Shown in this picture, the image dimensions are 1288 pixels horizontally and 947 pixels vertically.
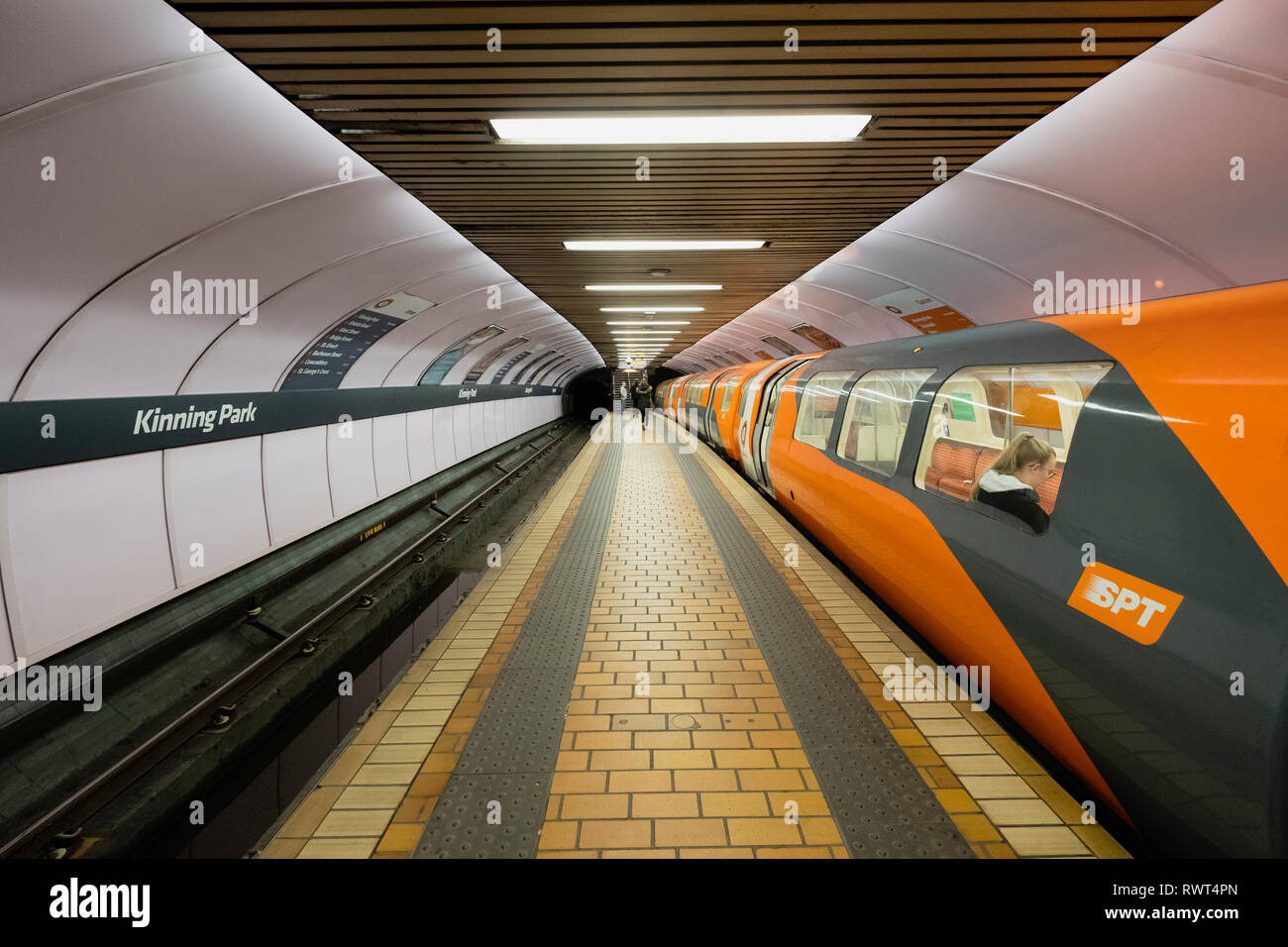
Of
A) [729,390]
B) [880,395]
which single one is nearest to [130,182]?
[880,395]

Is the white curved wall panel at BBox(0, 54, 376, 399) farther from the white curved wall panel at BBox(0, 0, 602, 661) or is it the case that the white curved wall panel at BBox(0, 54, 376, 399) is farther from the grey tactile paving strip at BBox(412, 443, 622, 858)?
the grey tactile paving strip at BBox(412, 443, 622, 858)

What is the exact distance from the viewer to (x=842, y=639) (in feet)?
13.3

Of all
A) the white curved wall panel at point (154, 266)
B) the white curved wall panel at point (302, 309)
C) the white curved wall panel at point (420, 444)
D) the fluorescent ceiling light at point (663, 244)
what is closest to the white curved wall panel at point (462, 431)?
the white curved wall panel at point (420, 444)

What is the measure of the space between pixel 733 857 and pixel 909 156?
4.24 meters

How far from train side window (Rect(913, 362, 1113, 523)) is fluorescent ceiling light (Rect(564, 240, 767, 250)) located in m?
3.02

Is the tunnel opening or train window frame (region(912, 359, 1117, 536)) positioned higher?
the tunnel opening

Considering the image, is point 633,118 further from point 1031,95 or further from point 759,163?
point 1031,95

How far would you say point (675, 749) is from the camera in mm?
2982

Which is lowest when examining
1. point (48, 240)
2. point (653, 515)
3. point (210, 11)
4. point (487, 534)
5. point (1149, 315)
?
point (487, 534)

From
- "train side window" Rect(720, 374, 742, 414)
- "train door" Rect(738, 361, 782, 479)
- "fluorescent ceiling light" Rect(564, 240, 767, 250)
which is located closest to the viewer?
"fluorescent ceiling light" Rect(564, 240, 767, 250)

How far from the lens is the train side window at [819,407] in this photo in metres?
6.16

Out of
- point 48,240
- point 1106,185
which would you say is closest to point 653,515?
Answer: point 1106,185

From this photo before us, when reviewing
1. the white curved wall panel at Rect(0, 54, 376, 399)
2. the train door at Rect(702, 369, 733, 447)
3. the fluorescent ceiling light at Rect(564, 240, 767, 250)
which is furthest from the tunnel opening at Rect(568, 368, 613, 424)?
the white curved wall panel at Rect(0, 54, 376, 399)

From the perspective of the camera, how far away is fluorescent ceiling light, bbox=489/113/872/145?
3.40 m
